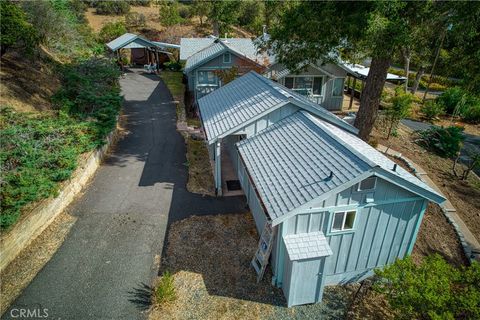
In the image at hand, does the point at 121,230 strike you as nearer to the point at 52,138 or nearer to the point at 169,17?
the point at 52,138

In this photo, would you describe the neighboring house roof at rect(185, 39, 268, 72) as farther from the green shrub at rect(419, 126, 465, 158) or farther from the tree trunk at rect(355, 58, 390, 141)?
the green shrub at rect(419, 126, 465, 158)

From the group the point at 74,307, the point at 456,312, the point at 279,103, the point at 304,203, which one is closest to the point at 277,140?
the point at 279,103

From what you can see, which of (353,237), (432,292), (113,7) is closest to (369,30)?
(353,237)

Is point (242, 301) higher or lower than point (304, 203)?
lower

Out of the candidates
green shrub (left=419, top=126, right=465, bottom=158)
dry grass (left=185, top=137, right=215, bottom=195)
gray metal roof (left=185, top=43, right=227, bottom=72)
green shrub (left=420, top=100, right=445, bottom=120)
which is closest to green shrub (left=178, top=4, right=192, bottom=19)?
gray metal roof (left=185, top=43, right=227, bottom=72)

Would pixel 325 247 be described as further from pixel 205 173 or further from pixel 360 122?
pixel 360 122

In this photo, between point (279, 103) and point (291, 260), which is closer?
point (291, 260)
